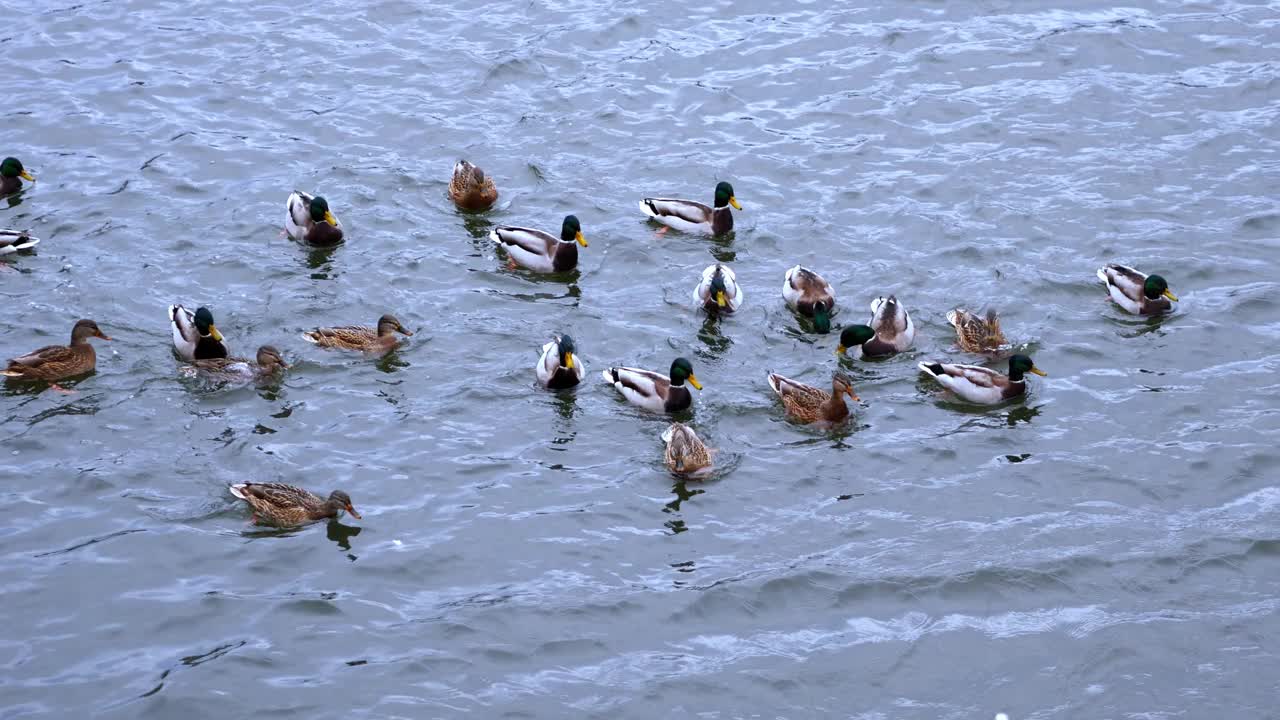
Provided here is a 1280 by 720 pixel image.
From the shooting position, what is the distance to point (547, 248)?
16719mm

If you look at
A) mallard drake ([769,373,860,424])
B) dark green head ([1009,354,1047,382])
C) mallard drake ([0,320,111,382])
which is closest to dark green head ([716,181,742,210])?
mallard drake ([769,373,860,424])

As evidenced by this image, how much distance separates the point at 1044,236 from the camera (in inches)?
668

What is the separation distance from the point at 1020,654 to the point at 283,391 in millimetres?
7410

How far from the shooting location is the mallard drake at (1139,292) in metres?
15.4

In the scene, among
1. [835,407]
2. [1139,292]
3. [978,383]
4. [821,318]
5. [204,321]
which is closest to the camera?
[835,407]

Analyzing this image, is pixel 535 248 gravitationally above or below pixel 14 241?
below

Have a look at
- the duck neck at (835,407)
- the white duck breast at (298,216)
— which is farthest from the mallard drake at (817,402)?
the white duck breast at (298,216)

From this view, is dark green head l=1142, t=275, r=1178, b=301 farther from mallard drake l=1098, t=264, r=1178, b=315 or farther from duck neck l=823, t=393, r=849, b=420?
duck neck l=823, t=393, r=849, b=420

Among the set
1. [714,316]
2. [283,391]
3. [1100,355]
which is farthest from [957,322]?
[283,391]

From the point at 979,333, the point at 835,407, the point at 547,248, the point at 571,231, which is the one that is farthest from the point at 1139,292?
the point at 547,248

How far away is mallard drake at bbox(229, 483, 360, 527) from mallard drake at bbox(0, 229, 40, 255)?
6051mm

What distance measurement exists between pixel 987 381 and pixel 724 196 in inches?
178

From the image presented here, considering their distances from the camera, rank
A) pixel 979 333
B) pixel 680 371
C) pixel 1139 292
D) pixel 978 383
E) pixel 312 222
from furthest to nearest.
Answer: pixel 312 222 → pixel 1139 292 → pixel 979 333 → pixel 978 383 → pixel 680 371

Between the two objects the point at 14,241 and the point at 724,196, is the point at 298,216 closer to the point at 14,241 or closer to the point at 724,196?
the point at 14,241
